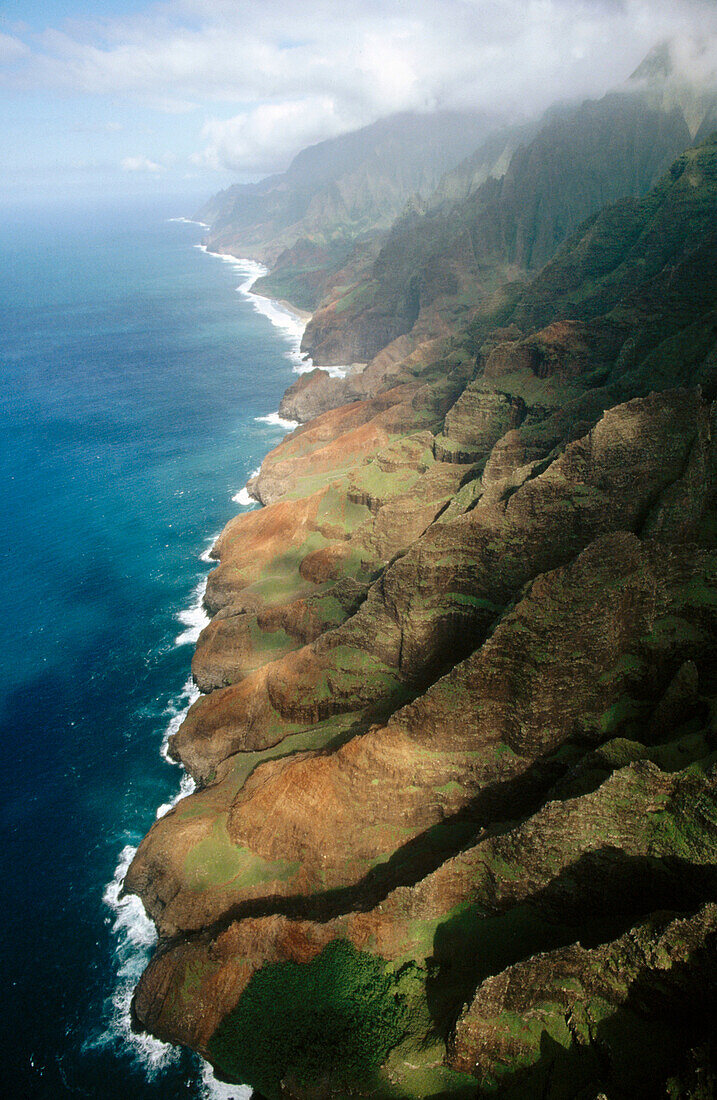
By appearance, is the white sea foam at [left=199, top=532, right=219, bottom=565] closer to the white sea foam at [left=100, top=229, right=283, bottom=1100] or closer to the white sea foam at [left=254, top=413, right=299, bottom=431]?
the white sea foam at [left=100, top=229, right=283, bottom=1100]

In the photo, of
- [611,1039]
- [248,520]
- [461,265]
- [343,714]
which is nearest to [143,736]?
[343,714]

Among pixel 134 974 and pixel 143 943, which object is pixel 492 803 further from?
pixel 143 943

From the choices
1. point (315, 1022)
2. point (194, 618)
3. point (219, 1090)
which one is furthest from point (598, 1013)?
point (194, 618)

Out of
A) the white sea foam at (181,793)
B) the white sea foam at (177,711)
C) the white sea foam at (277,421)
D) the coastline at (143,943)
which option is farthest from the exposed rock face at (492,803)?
the white sea foam at (277,421)

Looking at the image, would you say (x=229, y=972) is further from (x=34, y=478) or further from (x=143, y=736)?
(x=34, y=478)

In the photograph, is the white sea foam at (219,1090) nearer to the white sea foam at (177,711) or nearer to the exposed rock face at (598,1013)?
the exposed rock face at (598,1013)

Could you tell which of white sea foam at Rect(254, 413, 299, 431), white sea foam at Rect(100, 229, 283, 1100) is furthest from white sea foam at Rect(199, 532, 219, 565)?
white sea foam at Rect(254, 413, 299, 431)
